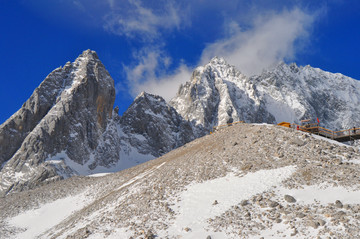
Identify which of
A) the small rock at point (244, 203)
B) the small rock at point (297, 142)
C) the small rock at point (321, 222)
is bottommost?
the small rock at point (321, 222)

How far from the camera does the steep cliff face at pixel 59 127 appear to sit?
12069 cm

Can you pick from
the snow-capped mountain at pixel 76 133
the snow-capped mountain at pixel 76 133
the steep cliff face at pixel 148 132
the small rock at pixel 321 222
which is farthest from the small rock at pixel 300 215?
the steep cliff face at pixel 148 132

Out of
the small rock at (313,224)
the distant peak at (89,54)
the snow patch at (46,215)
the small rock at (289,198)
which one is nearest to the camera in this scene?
the small rock at (313,224)

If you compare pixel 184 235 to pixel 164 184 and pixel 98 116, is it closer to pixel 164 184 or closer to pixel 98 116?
pixel 164 184

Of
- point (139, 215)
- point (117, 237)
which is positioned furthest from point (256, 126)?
point (117, 237)

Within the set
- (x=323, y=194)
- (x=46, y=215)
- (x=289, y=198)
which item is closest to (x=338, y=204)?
(x=323, y=194)

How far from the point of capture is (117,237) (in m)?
20.0

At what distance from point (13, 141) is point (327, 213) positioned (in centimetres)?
14137

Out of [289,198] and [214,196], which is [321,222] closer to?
[289,198]

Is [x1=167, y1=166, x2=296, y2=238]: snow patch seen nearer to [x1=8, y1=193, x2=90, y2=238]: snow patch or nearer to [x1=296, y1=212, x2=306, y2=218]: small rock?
[x1=296, y1=212, x2=306, y2=218]: small rock

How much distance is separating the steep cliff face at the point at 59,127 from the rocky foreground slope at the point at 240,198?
92.5 m

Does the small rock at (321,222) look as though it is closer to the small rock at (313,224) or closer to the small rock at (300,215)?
the small rock at (313,224)

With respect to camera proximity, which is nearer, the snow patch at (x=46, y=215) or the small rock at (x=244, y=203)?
the small rock at (x=244, y=203)

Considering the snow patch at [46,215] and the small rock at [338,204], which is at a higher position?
the snow patch at [46,215]
